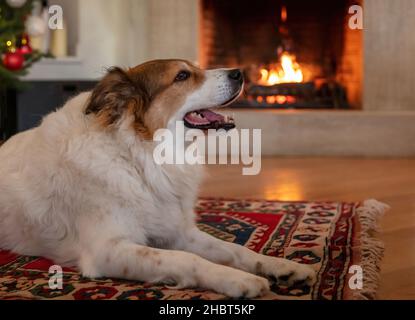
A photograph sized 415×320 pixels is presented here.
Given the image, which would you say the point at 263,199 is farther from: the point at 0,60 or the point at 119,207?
the point at 0,60

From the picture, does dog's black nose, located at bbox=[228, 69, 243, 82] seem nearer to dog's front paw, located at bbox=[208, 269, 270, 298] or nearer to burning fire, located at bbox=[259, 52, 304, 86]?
dog's front paw, located at bbox=[208, 269, 270, 298]

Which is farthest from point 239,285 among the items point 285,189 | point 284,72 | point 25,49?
point 284,72

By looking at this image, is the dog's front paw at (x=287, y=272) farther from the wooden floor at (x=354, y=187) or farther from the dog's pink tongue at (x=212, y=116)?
the dog's pink tongue at (x=212, y=116)

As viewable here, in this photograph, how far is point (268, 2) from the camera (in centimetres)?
553

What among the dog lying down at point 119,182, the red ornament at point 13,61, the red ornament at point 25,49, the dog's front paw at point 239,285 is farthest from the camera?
the red ornament at point 25,49

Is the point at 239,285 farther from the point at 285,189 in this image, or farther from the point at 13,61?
the point at 13,61

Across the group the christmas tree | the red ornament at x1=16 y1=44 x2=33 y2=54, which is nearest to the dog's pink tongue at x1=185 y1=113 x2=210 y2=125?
the christmas tree

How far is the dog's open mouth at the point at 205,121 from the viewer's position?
2059 mm

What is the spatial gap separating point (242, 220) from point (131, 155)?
Result: 33.6 inches

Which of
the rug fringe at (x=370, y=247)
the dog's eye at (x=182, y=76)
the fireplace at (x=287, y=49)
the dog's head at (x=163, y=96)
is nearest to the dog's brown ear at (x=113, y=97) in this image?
the dog's head at (x=163, y=96)

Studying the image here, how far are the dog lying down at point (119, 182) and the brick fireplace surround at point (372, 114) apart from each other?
2868 millimetres
